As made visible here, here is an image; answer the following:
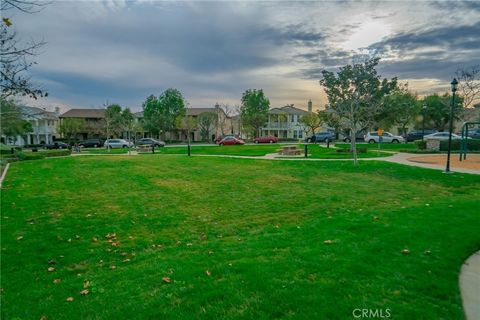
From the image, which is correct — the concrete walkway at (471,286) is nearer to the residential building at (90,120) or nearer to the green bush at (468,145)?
the green bush at (468,145)

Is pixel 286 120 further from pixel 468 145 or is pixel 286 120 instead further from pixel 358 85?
pixel 468 145

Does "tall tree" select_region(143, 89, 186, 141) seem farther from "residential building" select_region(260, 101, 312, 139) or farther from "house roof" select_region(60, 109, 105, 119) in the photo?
"residential building" select_region(260, 101, 312, 139)

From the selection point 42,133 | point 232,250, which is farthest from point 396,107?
point 42,133

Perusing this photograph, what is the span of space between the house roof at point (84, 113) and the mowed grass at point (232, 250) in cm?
6612

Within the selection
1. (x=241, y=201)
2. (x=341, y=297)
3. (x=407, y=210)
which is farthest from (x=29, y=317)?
(x=407, y=210)

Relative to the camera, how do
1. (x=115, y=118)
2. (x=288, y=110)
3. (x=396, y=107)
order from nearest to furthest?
(x=396, y=107) → (x=115, y=118) → (x=288, y=110)

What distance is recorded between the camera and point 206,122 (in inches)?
2591

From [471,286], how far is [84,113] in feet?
264

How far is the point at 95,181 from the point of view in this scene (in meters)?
12.7

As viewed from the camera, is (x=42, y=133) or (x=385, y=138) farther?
(x=42, y=133)

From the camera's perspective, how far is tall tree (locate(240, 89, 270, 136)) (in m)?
65.6

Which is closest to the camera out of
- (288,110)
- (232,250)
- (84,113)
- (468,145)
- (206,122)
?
(232,250)

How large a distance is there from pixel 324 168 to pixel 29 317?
49.9 feet

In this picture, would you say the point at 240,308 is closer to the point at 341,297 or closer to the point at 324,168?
the point at 341,297
